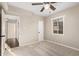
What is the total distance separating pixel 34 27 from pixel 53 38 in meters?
1.39

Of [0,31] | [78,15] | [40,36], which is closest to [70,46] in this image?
[78,15]

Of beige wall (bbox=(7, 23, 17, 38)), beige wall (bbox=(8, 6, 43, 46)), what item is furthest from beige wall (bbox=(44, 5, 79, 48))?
beige wall (bbox=(7, 23, 17, 38))

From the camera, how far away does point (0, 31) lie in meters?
2.30

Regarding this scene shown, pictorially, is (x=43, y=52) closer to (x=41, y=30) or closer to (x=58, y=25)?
(x=58, y=25)

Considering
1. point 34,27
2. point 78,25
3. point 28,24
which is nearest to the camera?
point 78,25

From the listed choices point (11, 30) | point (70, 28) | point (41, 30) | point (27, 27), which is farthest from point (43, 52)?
point (11, 30)

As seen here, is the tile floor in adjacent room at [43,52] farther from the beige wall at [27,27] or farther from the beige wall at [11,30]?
the beige wall at [11,30]

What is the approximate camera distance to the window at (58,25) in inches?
151

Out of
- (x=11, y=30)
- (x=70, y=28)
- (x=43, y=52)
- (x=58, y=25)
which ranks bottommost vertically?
(x=43, y=52)

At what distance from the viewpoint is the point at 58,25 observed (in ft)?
13.0

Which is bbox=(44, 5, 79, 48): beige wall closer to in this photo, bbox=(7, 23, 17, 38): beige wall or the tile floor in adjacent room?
the tile floor in adjacent room

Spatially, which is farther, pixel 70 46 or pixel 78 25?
pixel 70 46

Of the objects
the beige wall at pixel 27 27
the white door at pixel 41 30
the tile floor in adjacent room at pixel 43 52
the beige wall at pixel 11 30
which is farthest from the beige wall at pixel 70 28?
the beige wall at pixel 11 30

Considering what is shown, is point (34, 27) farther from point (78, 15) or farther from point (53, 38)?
point (78, 15)
